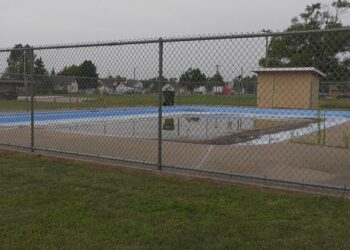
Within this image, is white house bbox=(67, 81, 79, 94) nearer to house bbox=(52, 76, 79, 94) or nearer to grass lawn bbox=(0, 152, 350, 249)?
house bbox=(52, 76, 79, 94)

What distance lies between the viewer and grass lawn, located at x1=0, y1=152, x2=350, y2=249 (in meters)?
3.82

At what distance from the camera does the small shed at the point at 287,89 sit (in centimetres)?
1197

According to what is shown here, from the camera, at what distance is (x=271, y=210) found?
15.5ft

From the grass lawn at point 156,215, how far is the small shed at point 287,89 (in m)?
6.21

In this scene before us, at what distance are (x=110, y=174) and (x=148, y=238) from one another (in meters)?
2.64

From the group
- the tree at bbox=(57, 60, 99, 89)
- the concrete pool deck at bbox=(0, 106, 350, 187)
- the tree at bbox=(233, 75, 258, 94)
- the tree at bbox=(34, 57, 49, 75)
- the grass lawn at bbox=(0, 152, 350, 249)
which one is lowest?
the grass lawn at bbox=(0, 152, 350, 249)

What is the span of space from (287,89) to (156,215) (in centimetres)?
1014

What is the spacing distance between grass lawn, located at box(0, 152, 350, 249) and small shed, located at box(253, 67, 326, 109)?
6.21 m

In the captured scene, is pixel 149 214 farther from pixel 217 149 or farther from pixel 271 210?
pixel 217 149

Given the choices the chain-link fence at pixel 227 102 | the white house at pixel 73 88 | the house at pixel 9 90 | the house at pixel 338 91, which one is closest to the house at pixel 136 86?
the chain-link fence at pixel 227 102

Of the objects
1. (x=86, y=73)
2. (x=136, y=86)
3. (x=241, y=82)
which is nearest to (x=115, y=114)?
(x=86, y=73)

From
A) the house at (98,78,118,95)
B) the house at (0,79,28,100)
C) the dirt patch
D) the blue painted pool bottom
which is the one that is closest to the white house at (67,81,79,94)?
the blue painted pool bottom

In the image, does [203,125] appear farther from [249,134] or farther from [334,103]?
[334,103]

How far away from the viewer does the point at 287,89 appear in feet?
45.2
